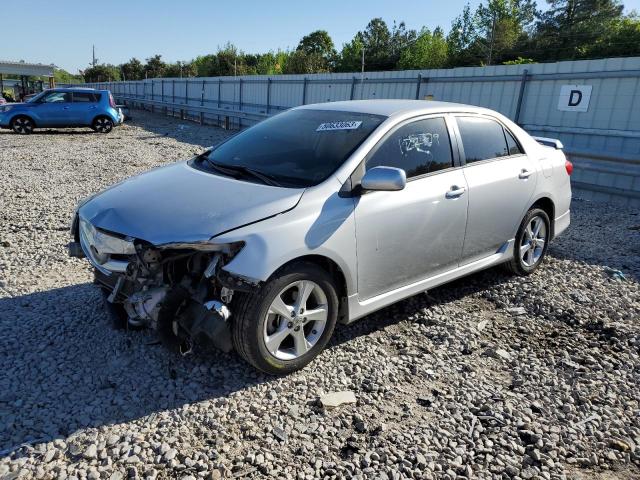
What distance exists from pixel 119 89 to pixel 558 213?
49.5 meters

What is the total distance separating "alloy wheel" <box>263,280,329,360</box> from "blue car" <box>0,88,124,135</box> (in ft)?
61.1

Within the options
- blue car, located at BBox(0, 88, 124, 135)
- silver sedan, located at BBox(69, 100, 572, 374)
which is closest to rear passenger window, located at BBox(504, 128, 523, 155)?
silver sedan, located at BBox(69, 100, 572, 374)

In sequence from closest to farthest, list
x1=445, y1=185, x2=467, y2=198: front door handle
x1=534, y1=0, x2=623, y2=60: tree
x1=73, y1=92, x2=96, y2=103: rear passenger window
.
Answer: x1=445, y1=185, x2=467, y2=198: front door handle → x1=73, y1=92, x2=96, y2=103: rear passenger window → x1=534, y1=0, x2=623, y2=60: tree

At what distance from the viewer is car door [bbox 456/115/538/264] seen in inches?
169

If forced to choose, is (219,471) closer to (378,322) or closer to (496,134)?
(378,322)

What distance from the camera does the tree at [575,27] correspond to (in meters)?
52.5

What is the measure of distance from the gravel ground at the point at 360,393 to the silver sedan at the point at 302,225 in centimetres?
33

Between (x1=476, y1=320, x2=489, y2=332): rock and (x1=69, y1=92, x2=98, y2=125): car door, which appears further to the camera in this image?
(x1=69, y1=92, x2=98, y2=125): car door

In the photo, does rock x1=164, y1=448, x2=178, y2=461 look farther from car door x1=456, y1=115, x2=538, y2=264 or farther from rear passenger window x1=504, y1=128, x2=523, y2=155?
rear passenger window x1=504, y1=128, x2=523, y2=155

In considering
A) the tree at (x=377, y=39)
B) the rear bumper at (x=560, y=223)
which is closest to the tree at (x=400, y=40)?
the tree at (x=377, y=39)

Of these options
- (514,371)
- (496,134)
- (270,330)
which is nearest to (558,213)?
(496,134)

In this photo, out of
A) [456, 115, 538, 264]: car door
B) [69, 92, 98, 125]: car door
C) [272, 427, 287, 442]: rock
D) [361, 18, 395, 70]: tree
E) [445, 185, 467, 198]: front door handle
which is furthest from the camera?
[361, 18, 395, 70]: tree

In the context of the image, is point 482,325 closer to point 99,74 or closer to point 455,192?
point 455,192

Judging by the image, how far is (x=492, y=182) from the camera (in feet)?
14.5
